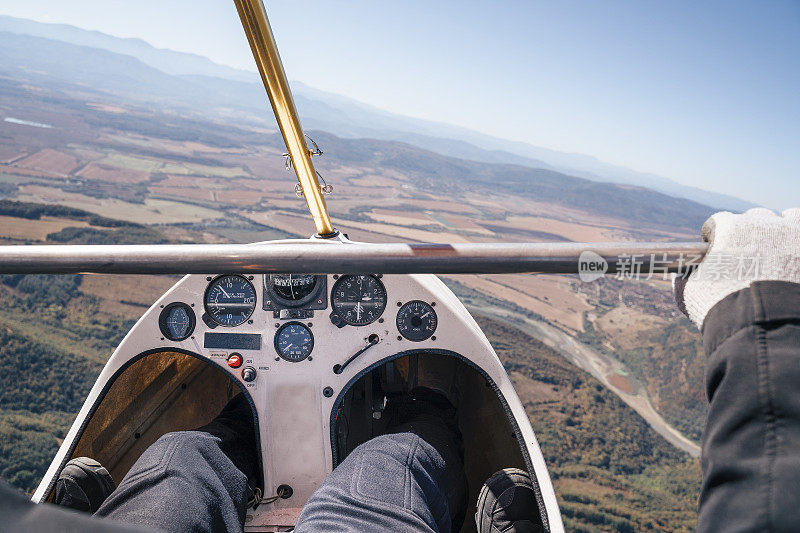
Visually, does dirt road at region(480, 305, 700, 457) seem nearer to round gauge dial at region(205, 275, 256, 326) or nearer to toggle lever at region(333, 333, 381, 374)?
toggle lever at region(333, 333, 381, 374)

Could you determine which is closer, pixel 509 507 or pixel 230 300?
pixel 509 507

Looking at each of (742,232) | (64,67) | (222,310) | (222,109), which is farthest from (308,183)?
(64,67)

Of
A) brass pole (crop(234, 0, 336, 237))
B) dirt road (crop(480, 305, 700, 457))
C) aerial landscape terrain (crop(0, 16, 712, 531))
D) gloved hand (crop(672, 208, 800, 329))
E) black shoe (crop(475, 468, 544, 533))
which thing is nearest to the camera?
gloved hand (crop(672, 208, 800, 329))

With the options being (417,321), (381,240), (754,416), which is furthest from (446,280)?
(754,416)

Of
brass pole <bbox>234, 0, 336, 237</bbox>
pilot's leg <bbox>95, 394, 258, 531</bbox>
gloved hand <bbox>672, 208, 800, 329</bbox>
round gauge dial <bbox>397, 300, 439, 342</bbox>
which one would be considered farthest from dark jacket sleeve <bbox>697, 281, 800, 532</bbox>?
brass pole <bbox>234, 0, 336, 237</bbox>

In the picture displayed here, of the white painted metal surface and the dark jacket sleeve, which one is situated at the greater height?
the dark jacket sleeve

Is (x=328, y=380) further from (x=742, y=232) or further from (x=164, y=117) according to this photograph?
(x=164, y=117)

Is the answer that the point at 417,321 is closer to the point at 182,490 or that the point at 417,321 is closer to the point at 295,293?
the point at 295,293

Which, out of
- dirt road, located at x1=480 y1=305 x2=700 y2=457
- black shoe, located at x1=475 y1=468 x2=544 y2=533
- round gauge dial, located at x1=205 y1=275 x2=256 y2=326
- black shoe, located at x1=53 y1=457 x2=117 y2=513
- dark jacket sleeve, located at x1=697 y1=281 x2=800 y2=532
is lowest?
dirt road, located at x1=480 y1=305 x2=700 y2=457
